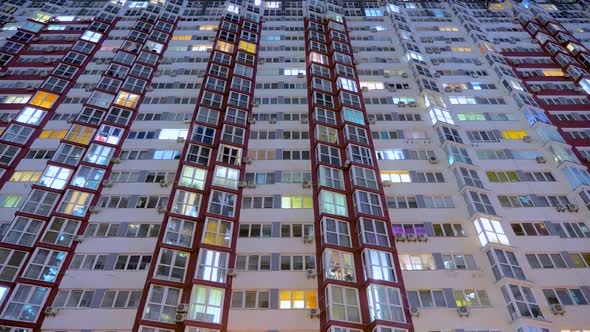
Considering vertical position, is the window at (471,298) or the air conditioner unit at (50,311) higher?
the window at (471,298)

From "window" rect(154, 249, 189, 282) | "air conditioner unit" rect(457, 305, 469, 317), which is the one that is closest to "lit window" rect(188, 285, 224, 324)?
"window" rect(154, 249, 189, 282)

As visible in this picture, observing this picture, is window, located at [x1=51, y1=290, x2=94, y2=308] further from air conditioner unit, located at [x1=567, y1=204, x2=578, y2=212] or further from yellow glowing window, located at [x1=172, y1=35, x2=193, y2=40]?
yellow glowing window, located at [x1=172, y1=35, x2=193, y2=40]

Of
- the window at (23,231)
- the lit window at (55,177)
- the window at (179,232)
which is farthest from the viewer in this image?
the lit window at (55,177)

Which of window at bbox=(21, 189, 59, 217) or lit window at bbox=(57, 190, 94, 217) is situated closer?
window at bbox=(21, 189, 59, 217)

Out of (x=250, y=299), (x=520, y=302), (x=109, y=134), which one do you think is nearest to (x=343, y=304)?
(x=250, y=299)

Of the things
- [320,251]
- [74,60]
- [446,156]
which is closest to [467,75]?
[446,156]

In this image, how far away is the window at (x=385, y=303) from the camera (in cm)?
2676

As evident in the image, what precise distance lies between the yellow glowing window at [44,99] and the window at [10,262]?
20.0 metres

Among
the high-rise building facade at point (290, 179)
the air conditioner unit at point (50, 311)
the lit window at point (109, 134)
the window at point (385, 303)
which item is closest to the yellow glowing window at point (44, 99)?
the high-rise building facade at point (290, 179)

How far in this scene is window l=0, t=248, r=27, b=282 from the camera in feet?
94.7

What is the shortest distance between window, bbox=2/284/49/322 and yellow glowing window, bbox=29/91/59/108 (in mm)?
23474

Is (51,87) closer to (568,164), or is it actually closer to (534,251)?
(534,251)

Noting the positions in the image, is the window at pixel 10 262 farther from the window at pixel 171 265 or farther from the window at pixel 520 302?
the window at pixel 520 302

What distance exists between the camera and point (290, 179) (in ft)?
123
